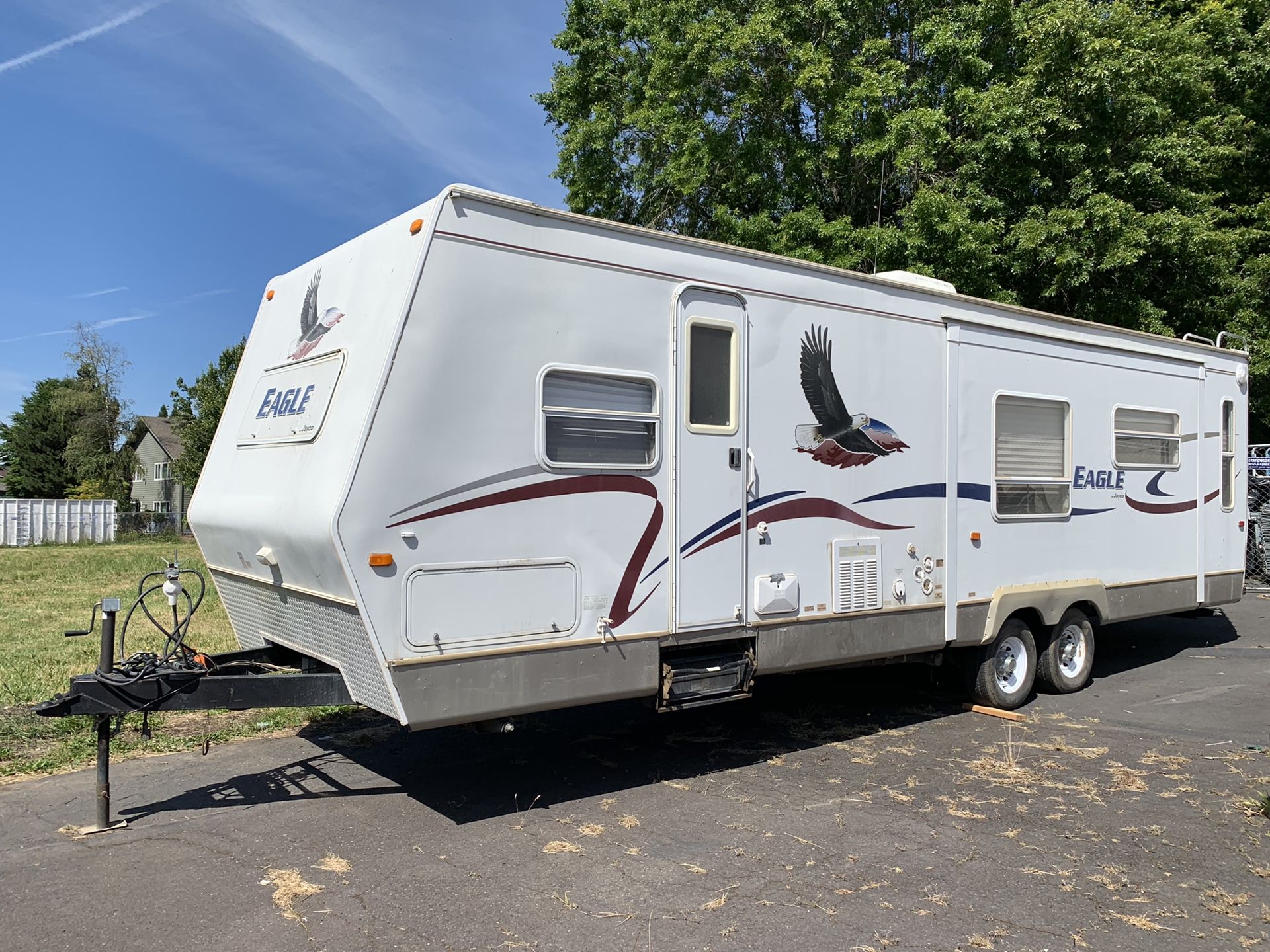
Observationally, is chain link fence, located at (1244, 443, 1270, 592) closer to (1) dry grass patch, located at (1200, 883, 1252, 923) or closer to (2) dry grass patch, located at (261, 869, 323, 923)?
(1) dry grass patch, located at (1200, 883, 1252, 923)

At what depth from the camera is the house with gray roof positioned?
49.8 meters

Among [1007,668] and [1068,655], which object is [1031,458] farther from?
[1068,655]

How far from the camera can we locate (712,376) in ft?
19.4

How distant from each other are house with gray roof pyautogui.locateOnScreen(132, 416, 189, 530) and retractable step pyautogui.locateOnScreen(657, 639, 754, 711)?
46.3m

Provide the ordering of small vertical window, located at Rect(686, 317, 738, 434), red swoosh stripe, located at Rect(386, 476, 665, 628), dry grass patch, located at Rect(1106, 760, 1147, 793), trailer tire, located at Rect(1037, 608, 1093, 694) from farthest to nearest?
trailer tire, located at Rect(1037, 608, 1093, 694) → dry grass patch, located at Rect(1106, 760, 1147, 793) → small vertical window, located at Rect(686, 317, 738, 434) → red swoosh stripe, located at Rect(386, 476, 665, 628)

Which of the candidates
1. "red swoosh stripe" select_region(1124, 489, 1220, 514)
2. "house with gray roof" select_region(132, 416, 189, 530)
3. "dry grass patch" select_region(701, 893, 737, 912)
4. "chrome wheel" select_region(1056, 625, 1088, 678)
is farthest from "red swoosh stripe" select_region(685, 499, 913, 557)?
"house with gray roof" select_region(132, 416, 189, 530)

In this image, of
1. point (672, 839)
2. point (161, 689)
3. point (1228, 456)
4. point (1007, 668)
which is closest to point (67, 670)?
point (161, 689)

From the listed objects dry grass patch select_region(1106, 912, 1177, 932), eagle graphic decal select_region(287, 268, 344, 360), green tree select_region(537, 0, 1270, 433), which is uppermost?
green tree select_region(537, 0, 1270, 433)

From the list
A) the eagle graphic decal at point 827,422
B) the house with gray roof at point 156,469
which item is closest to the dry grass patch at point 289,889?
the eagle graphic decal at point 827,422

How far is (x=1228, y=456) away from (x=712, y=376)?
730cm

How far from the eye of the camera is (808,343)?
6.37m

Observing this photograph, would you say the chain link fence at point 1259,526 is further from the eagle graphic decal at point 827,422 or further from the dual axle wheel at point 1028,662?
the eagle graphic decal at point 827,422

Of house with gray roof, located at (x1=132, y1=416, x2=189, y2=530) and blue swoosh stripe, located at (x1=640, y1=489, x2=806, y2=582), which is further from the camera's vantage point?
house with gray roof, located at (x1=132, y1=416, x2=189, y2=530)

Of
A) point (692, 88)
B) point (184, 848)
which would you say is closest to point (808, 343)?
point (184, 848)
